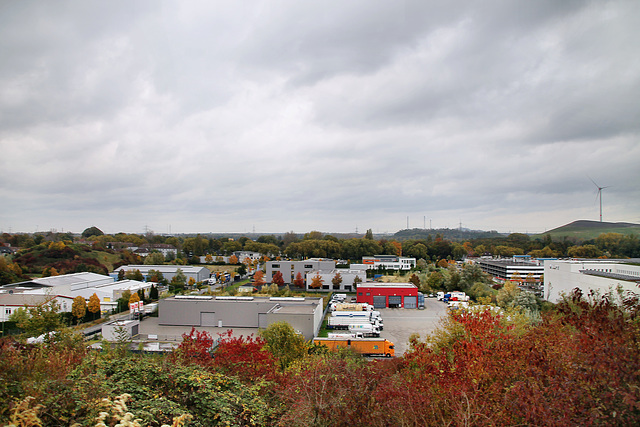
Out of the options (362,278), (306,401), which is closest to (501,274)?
(362,278)

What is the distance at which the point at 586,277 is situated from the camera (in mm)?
20906

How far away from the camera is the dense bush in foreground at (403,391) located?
8.93 ft

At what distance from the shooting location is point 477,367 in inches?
164

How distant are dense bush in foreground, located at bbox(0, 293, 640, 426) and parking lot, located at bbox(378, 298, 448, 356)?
11.7 metres

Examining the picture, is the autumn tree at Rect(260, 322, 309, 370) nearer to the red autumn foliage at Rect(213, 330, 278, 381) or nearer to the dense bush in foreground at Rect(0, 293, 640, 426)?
the red autumn foliage at Rect(213, 330, 278, 381)

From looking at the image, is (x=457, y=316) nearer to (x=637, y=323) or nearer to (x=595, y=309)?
(x=595, y=309)

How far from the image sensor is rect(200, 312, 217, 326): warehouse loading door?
62.6 ft

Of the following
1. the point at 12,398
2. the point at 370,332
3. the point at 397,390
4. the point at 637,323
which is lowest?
the point at 370,332

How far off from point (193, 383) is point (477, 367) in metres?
3.33

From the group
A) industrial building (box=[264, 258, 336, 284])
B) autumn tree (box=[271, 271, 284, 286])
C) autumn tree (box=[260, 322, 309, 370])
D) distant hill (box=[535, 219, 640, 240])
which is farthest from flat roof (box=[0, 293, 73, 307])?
distant hill (box=[535, 219, 640, 240])

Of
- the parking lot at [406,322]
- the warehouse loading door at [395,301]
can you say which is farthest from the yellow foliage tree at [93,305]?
the warehouse loading door at [395,301]

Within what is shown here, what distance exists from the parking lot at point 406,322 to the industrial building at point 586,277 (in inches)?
291

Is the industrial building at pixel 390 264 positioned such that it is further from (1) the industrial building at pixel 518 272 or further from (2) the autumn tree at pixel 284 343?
(2) the autumn tree at pixel 284 343

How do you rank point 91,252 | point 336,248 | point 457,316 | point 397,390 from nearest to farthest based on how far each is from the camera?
point 397,390
point 457,316
point 91,252
point 336,248
